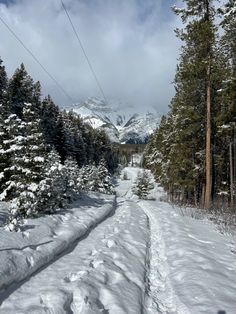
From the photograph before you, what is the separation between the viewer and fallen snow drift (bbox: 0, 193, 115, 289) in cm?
589

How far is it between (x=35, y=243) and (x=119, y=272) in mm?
2227

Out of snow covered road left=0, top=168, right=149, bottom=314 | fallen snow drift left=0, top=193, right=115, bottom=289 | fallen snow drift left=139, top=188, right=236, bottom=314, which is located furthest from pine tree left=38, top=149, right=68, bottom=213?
fallen snow drift left=139, top=188, right=236, bottom=314

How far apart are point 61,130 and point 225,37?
39960mm

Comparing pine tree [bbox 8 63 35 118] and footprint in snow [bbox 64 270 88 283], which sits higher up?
pine tree [bbox 8 63 35 118]

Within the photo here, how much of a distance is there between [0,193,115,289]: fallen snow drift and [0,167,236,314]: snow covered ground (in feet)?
0.08

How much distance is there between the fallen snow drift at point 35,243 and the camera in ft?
19.3

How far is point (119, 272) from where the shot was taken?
666cm

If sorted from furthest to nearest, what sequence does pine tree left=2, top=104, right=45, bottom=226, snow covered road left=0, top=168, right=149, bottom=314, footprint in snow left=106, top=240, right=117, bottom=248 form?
pine tree left=2, top=104, right=45, bottom=226 → footprint in snow left=106, top=240, right=117, bottom=248 → snow covered road left=0, top=168, right=149, bottom=314

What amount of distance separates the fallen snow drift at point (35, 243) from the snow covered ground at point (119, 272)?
0.03 metres

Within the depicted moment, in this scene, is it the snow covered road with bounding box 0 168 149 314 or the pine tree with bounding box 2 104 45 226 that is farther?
the pine tree with bounding box 2 104 45 226

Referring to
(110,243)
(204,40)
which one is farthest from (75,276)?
(204,40)

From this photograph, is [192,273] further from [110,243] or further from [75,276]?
[110,243]

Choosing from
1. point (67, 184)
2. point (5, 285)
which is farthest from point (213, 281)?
point (67, 184)

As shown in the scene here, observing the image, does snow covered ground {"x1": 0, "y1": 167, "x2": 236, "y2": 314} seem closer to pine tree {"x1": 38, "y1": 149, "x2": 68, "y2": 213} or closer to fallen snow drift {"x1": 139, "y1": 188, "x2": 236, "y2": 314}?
fallen snow drift {"x1": 139, "y1": 188, "x2": 236, "y2": 314}
